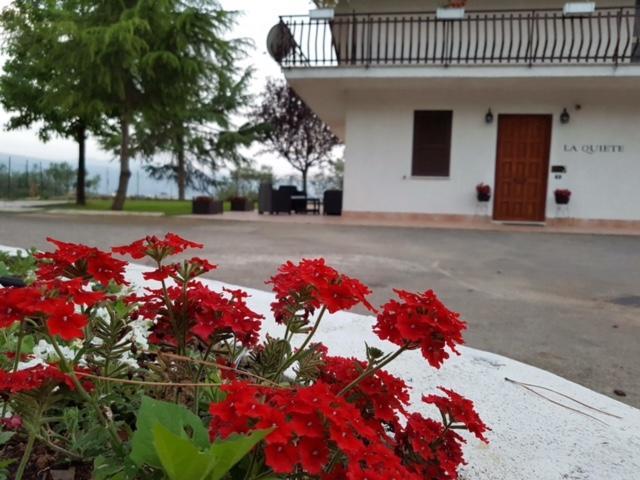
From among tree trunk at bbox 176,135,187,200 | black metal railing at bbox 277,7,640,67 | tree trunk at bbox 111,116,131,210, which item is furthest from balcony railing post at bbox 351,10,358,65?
tree trunk at bbox 176,135,187,200

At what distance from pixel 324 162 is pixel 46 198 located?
13.6 meters

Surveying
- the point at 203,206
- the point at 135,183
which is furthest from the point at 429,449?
the point at 135,183

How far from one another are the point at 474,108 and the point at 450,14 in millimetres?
2171

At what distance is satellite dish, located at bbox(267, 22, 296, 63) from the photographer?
37.5ft

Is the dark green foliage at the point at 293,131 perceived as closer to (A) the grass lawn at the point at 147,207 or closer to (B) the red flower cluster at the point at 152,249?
(A) the grass lawn at the point at 147,207

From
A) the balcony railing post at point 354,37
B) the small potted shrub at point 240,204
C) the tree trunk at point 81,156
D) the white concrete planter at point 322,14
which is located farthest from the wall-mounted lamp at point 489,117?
the tree trunk at point 81,156

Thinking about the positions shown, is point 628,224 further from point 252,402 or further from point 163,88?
point 252,402

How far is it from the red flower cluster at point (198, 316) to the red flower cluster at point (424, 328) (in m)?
0.33

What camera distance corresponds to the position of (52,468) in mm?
1225

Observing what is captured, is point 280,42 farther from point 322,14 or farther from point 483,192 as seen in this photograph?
point 483,192

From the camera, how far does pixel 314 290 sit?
46.1 inches

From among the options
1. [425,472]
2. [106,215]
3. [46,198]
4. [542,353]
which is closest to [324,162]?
[46,198]

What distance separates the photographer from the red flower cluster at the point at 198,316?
1.19 meters

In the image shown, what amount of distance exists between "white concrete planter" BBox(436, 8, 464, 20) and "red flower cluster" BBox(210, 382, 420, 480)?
11.5 m
